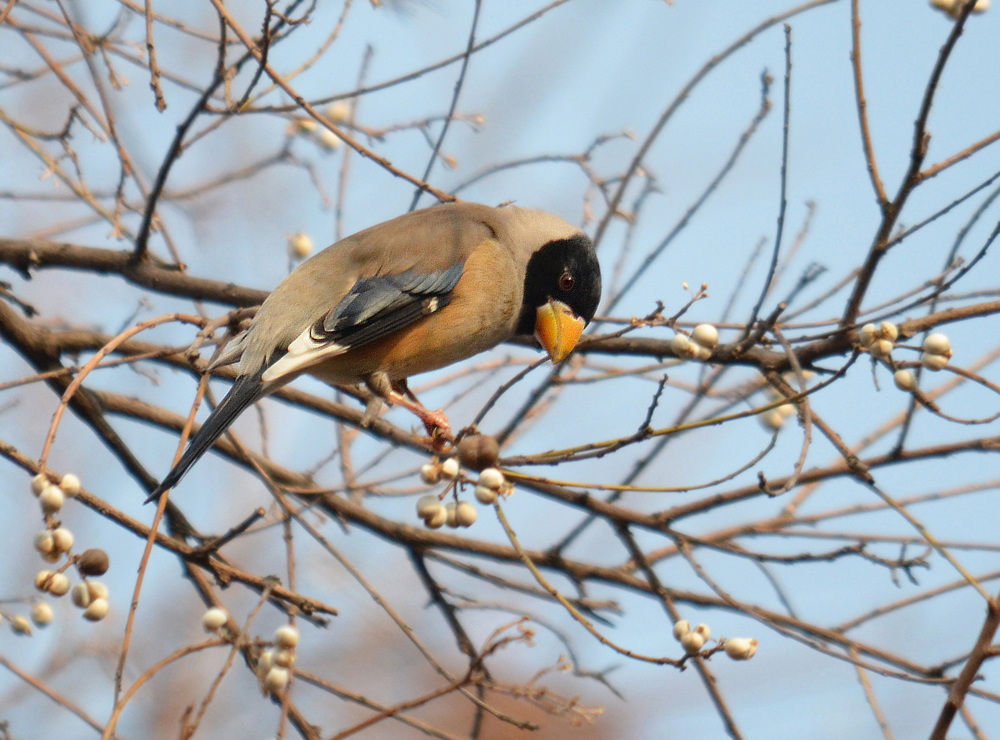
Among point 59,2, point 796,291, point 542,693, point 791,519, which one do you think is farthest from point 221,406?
point 791,519

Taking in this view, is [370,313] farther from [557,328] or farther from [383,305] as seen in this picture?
[557,328]

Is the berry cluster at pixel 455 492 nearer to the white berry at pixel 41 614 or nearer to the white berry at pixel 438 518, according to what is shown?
the white berry at pixel 438 518

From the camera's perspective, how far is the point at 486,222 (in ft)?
12.6

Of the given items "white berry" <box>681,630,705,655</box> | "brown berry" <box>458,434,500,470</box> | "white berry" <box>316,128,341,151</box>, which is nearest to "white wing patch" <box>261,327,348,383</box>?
"brown berry" <box>458,434,500,470</box>

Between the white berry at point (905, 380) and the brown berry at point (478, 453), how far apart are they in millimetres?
1242

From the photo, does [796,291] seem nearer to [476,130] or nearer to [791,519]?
[791,519]

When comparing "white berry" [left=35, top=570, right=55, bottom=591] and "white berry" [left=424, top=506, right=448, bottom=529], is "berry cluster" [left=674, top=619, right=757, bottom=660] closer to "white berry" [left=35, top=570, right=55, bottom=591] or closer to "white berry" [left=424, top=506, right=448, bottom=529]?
"white berry" [left=424, top=506, right=448, bottom=529]

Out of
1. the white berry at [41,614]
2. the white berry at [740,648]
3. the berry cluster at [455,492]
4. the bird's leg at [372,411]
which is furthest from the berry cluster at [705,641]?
the white berry at [41,614]

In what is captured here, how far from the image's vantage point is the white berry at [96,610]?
2.46 meters

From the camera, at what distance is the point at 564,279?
12.6 feet

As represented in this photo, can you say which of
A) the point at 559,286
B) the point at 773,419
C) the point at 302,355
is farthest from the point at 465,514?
the point at 773,419

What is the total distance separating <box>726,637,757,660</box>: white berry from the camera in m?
2.47

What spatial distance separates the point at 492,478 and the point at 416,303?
47.4 inches

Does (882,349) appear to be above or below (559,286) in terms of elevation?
below
